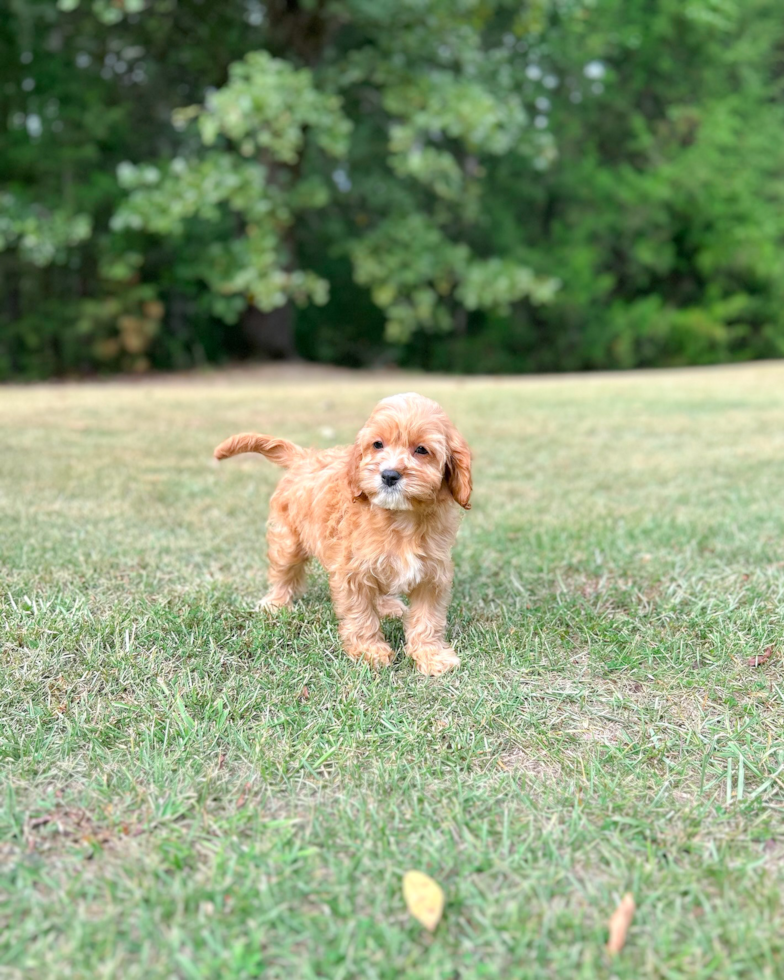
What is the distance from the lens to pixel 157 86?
60.0 feet

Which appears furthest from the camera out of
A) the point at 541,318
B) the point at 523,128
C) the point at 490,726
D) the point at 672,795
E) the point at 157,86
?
the point at 541,318

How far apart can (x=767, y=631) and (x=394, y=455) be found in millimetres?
1573

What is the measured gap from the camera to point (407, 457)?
9.50 feet

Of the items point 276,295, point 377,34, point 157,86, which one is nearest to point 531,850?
point 276,295

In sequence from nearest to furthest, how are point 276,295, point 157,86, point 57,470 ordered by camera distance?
point 57,470 < point 276,295 < point 157,86

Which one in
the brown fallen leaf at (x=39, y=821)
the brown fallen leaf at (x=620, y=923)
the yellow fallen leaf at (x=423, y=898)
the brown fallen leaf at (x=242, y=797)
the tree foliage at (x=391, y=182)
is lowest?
the brown fallen leaf at (x=620, y=923)

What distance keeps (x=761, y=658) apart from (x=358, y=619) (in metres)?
1.41

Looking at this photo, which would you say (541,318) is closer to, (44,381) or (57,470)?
(44,381)

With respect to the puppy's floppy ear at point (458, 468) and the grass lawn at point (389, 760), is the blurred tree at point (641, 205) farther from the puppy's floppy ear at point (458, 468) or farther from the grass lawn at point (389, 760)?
the puppy's floppy ear at point (458, 468)

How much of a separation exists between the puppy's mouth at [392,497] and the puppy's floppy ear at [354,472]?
0.12 metres

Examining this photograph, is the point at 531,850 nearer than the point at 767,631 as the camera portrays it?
Yes

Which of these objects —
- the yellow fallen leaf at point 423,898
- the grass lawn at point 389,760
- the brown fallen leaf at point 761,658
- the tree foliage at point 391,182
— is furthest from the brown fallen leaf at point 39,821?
the tree foliage at point 391,182

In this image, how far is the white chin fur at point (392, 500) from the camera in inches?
113

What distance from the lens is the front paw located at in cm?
305
